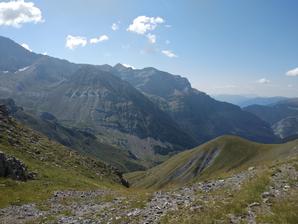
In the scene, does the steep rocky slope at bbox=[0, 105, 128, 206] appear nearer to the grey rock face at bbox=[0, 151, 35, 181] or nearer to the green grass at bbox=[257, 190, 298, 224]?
the grey rock face at bbox=[0, 151, 35, 181]

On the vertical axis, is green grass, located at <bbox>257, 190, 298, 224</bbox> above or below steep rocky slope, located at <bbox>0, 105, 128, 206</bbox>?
above

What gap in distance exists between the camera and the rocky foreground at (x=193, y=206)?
19453 millimetres

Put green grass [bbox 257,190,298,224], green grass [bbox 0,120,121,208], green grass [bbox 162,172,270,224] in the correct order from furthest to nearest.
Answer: green grass [bbox 0,120,121,208] → green grass [bbox 162,172,270,224] → green grass [bbox 257,190,298,224]

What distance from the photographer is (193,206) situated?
21.5 meters

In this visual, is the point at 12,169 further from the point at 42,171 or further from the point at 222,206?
the point at 222,206

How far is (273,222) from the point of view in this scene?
1744 cm

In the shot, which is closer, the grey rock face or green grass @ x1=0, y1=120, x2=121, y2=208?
green grass @ x1=0, y1=120, x2=121, y2=208

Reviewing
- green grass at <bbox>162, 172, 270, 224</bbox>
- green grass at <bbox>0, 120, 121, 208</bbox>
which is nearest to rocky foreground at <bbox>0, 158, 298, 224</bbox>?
green grass at <bbox>162, 172, 270, 224</bbox>

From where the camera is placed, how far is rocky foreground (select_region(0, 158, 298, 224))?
19.5 meters

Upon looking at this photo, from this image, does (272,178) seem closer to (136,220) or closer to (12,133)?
(136,220)

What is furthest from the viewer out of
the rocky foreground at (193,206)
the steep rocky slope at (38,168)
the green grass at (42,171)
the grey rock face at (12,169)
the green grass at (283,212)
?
the grey rock face at (12,169)

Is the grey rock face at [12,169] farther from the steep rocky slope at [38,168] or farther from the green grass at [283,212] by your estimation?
the green grass at [283,212]

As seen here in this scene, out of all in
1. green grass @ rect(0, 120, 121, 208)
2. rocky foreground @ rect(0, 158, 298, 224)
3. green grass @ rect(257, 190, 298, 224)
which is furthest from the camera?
green grass @ rect(0, 120, 121, 208)

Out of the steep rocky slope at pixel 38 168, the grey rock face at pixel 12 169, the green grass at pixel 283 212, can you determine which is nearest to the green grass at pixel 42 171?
the steep rocky slope at pixel 38 168
